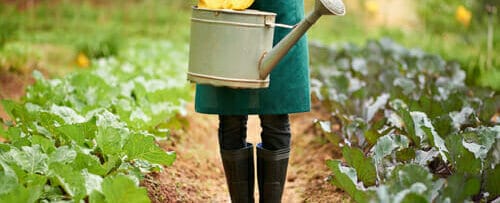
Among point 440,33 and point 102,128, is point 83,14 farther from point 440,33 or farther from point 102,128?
point 102,128

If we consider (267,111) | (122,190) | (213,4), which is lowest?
(122,190)

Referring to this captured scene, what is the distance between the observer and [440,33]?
363 inches

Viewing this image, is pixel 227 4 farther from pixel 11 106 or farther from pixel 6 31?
pixel 6 31

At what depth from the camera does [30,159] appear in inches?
115

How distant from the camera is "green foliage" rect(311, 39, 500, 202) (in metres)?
2.67

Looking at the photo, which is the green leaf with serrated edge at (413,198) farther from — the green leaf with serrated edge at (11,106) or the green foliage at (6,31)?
the green foliage at (6,31)

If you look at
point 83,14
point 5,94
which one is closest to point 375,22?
point 83,14

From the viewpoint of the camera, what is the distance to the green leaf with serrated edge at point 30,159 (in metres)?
2.90

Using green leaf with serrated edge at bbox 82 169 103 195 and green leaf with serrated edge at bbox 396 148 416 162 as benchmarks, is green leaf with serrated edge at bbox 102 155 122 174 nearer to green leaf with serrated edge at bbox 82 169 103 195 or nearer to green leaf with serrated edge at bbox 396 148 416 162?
green leaf with serrated edge at bbox 82 169 103 195

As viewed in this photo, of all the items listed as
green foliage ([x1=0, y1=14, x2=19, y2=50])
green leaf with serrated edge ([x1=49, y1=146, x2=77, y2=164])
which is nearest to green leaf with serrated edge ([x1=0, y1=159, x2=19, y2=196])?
green leaf with serrated edge ([x1=49, y1=146, x2=77, y2=164])

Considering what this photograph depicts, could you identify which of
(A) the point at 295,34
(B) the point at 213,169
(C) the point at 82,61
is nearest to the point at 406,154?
(A) the point at 295,34

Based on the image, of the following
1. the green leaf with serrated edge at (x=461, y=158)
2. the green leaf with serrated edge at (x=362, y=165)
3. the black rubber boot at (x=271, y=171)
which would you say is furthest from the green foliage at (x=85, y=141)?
the green leaf with serrated edge at (x=461, y=158)

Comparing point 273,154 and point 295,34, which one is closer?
point 295,34

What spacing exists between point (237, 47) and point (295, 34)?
21 centimetres
